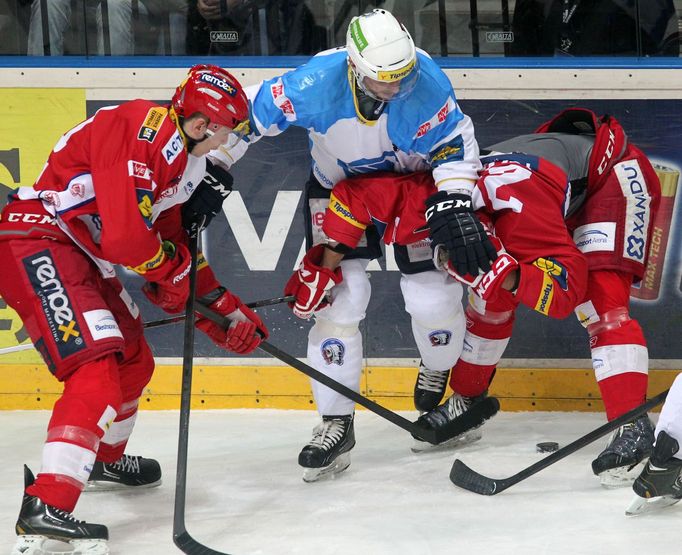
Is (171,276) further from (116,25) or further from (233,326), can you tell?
(116,25)

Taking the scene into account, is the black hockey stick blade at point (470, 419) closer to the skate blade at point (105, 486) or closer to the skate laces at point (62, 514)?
the skate blade at point (105, 486)

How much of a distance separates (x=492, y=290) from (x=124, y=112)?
106cm

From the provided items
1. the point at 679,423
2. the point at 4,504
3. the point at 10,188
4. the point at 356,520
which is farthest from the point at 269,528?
the point at 10,188

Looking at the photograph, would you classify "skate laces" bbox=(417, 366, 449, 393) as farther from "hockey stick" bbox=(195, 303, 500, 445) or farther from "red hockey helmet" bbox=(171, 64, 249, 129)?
"red hockey helmet" bbox=(171, 64, 249, 129)

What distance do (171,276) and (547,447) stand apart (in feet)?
4.30

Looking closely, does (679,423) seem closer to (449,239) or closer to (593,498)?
(593,498)

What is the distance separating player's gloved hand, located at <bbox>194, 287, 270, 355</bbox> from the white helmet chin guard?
27.3 inches

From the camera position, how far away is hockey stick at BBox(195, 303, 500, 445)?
3.08 metres

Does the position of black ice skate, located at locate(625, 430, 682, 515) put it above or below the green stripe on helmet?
below

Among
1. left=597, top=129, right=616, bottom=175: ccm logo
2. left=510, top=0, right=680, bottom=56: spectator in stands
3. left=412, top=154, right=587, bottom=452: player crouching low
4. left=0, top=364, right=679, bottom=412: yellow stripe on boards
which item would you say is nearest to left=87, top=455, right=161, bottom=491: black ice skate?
left=0, top=364, right=679, bottom=412: yellow stripe on boards

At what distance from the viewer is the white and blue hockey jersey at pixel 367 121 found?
301 centimetres

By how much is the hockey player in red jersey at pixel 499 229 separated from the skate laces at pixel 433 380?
0.31 m

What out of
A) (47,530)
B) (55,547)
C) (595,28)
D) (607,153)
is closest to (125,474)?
(55,547)

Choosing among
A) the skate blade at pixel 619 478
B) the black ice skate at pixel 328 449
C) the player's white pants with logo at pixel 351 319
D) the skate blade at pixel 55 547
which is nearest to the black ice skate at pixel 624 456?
the skate blade at pixel 619 478
